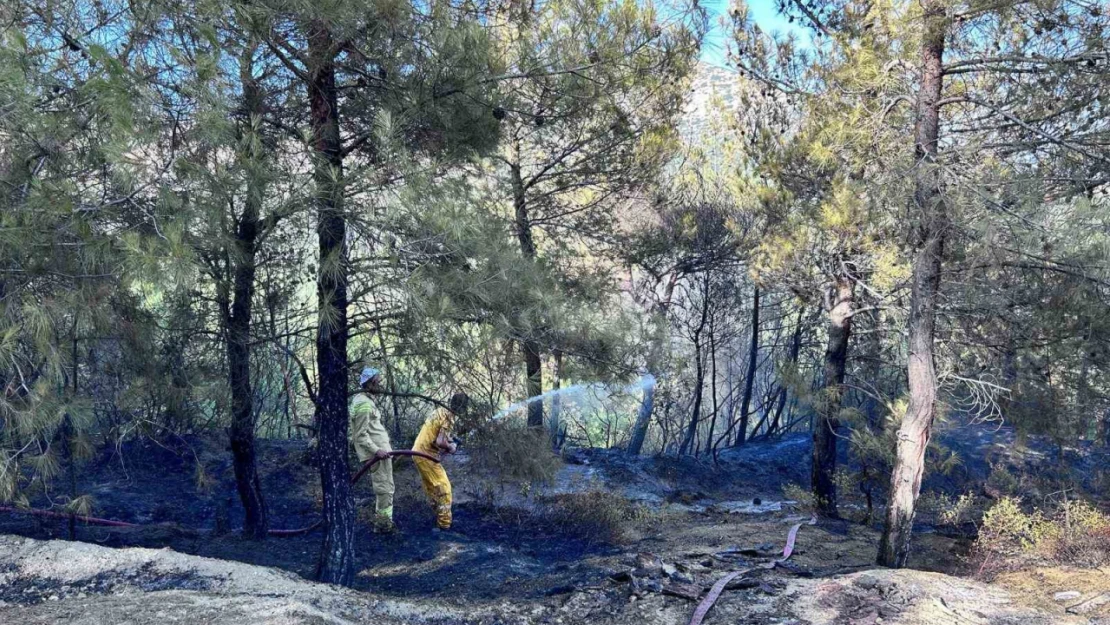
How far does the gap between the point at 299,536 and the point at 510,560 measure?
2.30 meters

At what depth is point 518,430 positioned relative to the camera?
7.38m

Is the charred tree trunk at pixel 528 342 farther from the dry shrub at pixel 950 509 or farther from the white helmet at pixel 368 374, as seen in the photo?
the dry shrub at pixel 950 509

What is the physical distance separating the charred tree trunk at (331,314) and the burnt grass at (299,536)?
68 cm

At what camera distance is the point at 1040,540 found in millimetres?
8234

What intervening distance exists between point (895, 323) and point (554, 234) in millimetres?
4757

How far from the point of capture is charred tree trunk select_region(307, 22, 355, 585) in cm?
620

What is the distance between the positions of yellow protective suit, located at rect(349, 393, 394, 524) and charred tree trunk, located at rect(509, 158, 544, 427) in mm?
1578

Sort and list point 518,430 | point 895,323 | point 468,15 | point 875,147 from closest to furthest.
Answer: point 468,15 < point 518,430 < point 875,147 < point 895,323

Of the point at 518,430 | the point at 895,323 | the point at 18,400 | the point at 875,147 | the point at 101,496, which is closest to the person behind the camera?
the point at 18,400

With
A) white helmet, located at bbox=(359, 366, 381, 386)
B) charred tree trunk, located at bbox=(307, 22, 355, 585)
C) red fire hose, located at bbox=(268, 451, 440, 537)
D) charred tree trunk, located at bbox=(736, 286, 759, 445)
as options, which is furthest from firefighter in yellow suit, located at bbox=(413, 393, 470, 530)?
charred tree trunk, located at bbox=(736, 286, 759, 445)

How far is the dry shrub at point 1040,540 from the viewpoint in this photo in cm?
806

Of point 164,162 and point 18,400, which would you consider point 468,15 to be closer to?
point 164,162

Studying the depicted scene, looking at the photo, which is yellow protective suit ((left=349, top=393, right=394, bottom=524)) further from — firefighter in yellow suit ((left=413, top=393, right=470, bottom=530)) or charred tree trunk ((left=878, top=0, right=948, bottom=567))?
charred tree trunk ((left=878, top=0, right=948, bottom=567))

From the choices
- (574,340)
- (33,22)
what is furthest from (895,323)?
(33,22)
